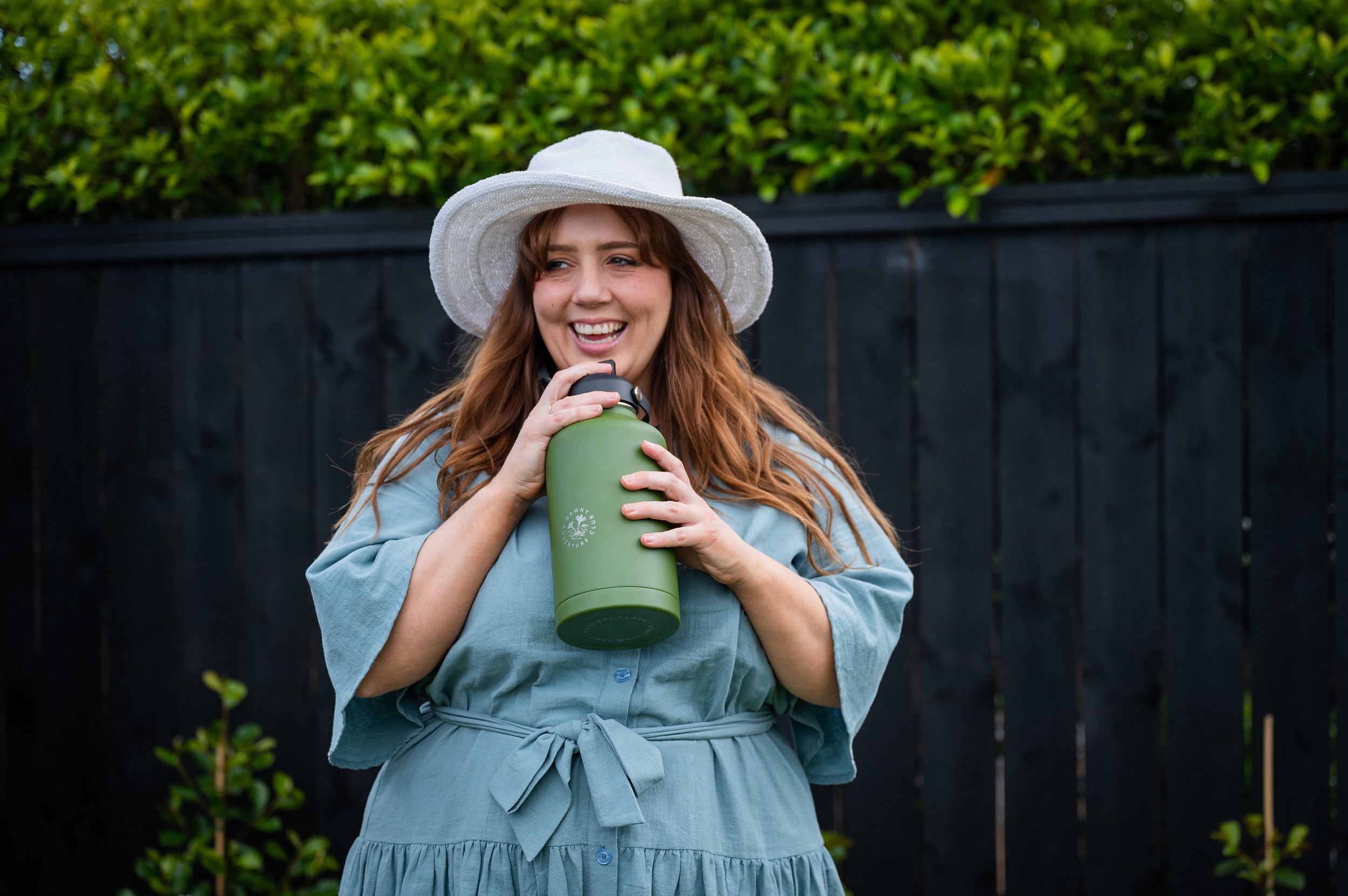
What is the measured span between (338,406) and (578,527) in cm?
173

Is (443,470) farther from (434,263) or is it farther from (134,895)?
(134,895)

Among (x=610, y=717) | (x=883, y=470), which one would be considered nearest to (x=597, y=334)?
(x=610, y=717)

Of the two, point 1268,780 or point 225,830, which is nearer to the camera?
point 1268,780

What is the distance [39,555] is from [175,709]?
617 millimetres

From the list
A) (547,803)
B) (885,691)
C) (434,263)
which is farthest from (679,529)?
(885,691)

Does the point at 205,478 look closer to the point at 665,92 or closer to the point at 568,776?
the point at 665,92

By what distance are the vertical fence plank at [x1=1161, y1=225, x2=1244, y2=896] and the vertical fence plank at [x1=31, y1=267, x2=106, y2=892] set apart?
118 inches

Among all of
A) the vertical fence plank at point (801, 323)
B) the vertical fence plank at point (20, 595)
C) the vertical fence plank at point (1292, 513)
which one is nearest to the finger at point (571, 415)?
the vertical fence plank at point (801, 323)

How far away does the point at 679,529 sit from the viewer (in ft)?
4.24

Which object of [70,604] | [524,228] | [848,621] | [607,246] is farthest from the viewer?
[70,604]

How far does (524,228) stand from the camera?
68.1 inches

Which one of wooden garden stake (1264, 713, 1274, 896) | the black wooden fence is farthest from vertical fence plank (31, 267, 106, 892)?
wooden garden stake (1264, 713, 1274, 896)

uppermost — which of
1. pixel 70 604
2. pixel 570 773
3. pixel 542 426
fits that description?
pixel 542 426

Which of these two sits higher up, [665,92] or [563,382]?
[665,92]
